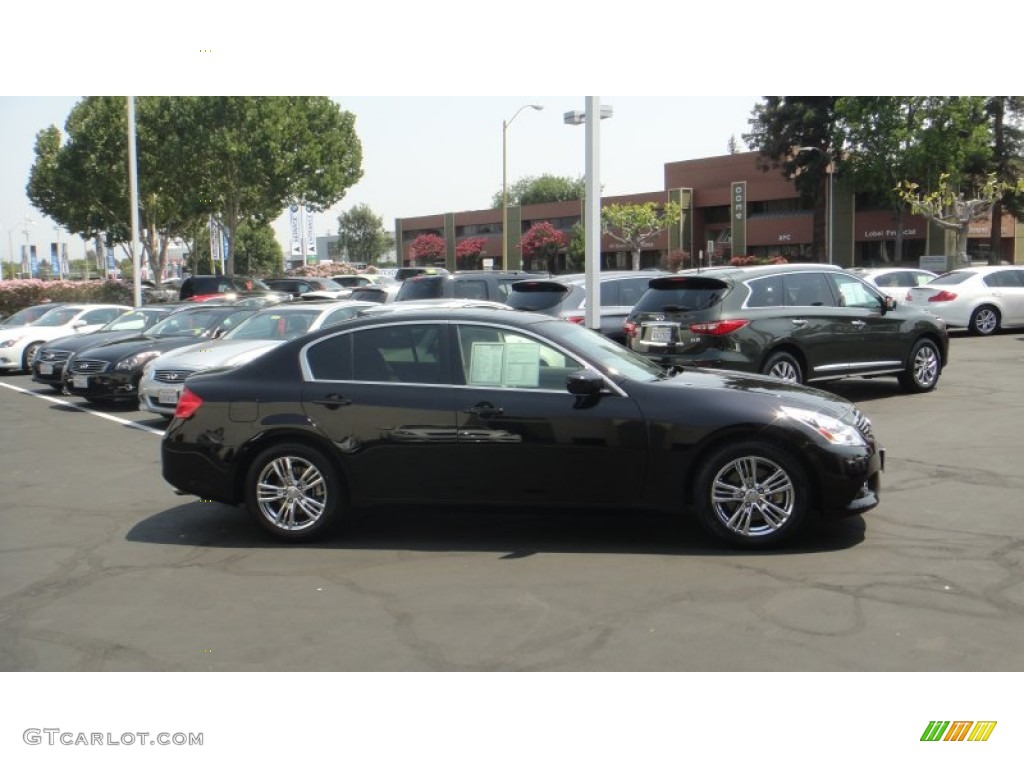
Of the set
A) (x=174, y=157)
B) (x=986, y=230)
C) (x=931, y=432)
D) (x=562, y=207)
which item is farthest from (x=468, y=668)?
(x=562, y=207)

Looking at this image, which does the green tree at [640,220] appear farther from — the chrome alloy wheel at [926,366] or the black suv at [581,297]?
the chrome alloy wheel at [926,366]

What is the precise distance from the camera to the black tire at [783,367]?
1142 cm

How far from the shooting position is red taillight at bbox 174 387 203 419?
6.98m

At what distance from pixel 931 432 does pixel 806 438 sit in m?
4.69

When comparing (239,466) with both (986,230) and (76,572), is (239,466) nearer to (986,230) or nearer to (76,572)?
(76,572)

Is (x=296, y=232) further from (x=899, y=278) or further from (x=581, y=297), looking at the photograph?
(x=581, y=297)

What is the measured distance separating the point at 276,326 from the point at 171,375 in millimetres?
1698

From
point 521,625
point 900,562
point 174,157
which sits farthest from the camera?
point 174,157

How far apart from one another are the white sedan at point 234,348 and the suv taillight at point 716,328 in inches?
162

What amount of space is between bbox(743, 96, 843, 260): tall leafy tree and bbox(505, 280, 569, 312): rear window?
132 feet


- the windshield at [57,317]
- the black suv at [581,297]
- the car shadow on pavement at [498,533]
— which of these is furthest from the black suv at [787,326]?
the windshield at [57,317]

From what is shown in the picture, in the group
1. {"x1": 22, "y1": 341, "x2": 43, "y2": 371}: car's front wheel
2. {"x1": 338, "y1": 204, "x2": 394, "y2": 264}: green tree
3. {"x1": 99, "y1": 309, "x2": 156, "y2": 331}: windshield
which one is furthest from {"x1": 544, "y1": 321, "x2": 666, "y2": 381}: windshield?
{"x1": 338, "y1": 204, "x2": 394, "y2": 264}: green tree

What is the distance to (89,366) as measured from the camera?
14688mm

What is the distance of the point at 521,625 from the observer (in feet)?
16.6
